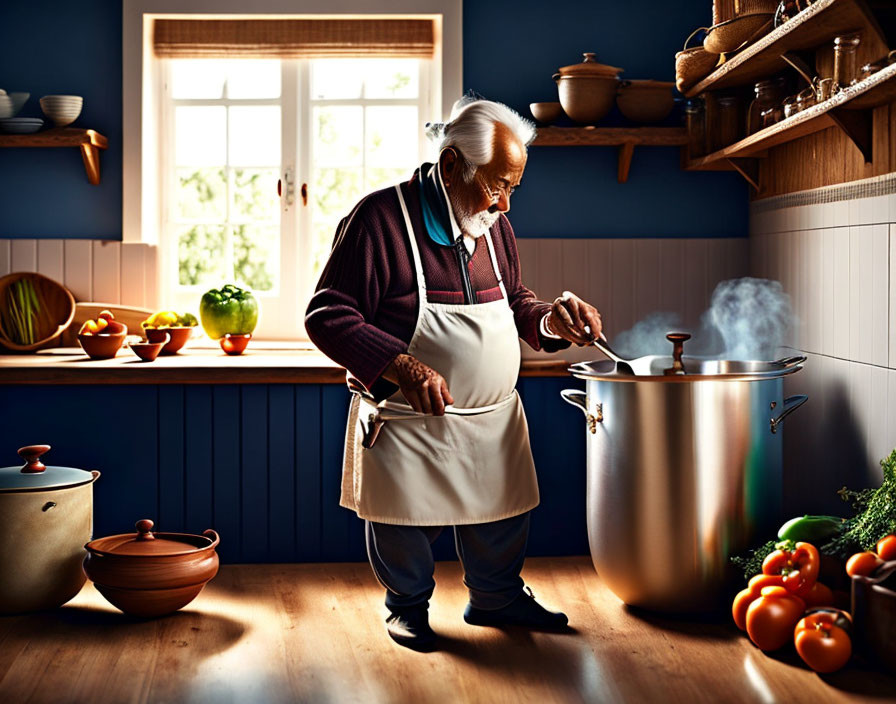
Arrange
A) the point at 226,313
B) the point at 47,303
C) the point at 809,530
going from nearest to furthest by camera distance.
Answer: the point at 809,530, the point at 226,313, the point at 47,303

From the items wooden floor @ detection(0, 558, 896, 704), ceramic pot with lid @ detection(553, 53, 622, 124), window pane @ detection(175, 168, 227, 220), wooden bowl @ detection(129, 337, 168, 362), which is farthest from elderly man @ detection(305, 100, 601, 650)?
window pane @ detection(175, 168, 227, 220)

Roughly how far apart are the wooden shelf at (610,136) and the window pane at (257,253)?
3.96ft

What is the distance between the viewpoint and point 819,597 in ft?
8.98

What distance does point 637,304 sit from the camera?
166 inches

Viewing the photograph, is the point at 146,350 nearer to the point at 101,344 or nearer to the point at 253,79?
the point at 101,344

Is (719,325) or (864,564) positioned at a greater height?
(719,325)

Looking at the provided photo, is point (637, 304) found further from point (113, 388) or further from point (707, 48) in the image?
point (113, 388)

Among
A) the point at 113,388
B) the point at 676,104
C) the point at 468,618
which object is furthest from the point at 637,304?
the point at 113,388

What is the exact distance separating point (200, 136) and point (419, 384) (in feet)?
7.64

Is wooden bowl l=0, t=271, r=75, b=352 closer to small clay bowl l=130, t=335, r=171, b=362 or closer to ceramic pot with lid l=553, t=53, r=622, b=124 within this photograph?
small clay bowl l=130, t=335, r=171, b=362

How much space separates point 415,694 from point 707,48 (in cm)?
233

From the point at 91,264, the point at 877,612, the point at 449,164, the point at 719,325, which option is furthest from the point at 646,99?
the point at 91,264

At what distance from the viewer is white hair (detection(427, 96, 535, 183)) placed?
104 inches

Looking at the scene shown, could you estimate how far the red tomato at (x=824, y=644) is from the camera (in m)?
2.51
